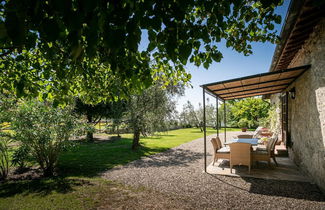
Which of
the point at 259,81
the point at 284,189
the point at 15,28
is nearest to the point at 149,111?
the point at 259,81

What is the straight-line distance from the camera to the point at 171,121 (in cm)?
1199

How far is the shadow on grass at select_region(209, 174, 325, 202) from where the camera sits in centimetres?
400

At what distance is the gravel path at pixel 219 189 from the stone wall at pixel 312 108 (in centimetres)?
64

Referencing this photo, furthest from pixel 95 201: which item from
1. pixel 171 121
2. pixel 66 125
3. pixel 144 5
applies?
pixel 171 121

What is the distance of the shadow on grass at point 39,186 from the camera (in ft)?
14.8

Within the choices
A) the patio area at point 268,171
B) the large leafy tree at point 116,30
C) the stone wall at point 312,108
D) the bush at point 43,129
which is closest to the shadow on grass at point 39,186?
the bush at point 43,129

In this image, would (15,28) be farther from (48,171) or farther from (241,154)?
(48,171)

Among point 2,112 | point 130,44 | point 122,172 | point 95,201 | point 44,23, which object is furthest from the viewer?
point 122,172

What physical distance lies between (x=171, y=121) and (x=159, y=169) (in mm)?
5573

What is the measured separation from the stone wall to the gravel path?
64 centimetres

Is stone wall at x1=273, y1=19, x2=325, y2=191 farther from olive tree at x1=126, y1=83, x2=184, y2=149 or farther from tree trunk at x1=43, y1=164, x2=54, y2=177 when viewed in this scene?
tree trunk at x1=43, y1=164, x2=54, y2=177

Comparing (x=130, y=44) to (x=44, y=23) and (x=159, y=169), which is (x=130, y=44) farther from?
(x=159, y=169)

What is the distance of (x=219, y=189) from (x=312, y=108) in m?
3.14

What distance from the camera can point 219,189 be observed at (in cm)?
456
